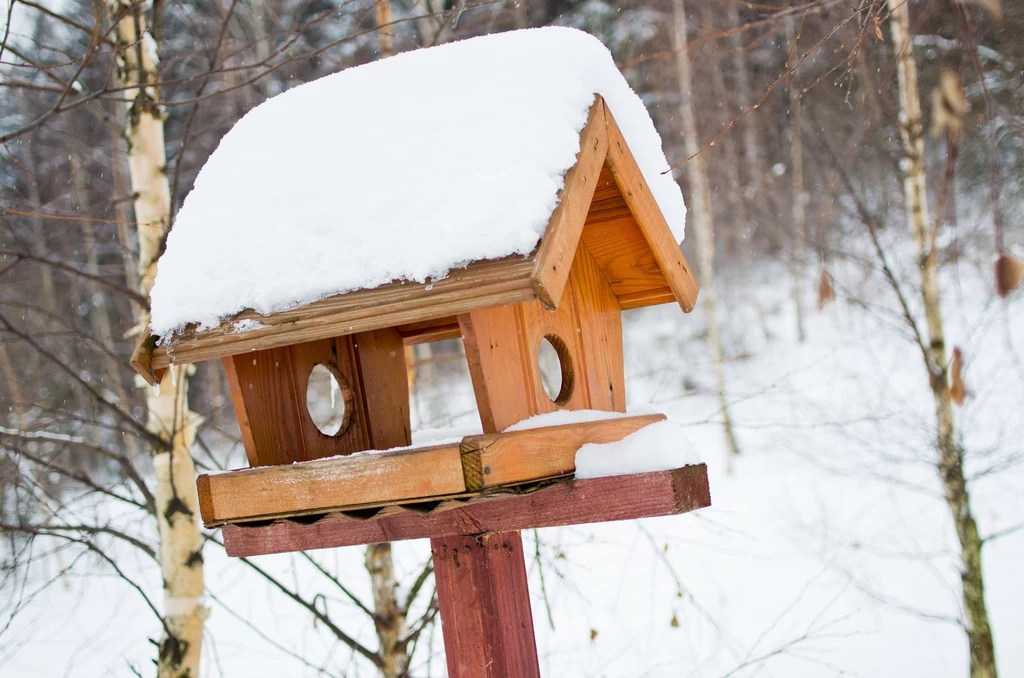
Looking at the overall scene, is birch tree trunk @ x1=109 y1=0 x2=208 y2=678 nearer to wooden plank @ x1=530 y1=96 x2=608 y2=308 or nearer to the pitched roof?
the pitched roof

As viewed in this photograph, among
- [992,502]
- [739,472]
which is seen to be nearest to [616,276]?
[992,502]

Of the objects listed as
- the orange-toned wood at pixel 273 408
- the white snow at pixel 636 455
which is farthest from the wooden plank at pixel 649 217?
the orange-toned wood at pixel 273 408

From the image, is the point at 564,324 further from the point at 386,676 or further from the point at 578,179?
the point at 386,676

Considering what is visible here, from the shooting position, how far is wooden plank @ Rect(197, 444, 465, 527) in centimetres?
160

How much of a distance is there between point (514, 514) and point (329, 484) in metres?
0.40

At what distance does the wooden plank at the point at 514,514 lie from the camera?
5.66 feet

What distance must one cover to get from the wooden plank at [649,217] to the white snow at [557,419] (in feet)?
1.52

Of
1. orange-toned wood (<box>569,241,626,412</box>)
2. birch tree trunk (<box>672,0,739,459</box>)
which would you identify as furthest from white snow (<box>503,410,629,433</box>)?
birch tree trunk (<box>672,0,739,459</box>)

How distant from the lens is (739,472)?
946cm

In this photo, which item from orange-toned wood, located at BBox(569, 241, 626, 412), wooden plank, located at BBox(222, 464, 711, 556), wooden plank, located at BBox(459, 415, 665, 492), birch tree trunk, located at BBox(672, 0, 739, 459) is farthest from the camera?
birch tree trunk, located at BBox(672, 0, 739, 459)

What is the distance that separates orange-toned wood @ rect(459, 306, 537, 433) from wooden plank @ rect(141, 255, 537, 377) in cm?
9

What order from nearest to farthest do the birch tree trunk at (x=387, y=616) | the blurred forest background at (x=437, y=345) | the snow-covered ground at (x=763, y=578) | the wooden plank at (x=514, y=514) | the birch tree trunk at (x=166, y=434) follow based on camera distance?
the wooden plank at (x=514, y=514) < the blurred forest background at (x=437, y=345) < the birch tree trunk at (x=166, y=434) < the birch tree trunk at (x=387, y=616) < the snow-covered ground at (x=763, y=578)

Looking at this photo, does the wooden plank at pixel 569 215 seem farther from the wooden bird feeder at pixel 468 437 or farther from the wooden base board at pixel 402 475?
the wooden base board at pixel 402 475

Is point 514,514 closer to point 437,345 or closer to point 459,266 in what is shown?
point 459,266
